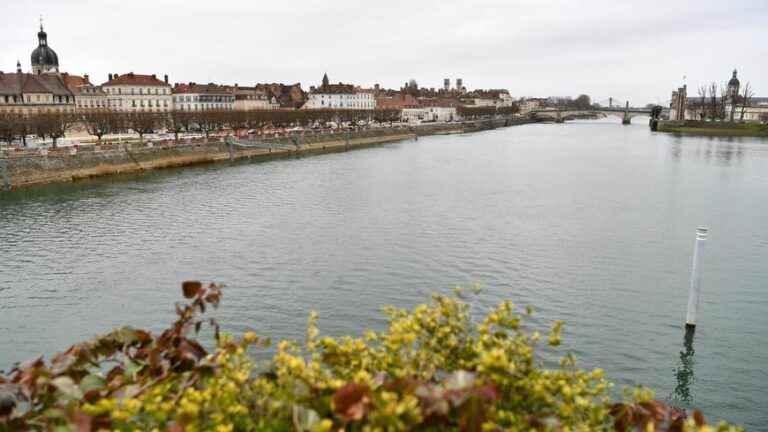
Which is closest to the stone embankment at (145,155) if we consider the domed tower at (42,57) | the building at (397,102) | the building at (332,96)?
the domed tower at (42,57)

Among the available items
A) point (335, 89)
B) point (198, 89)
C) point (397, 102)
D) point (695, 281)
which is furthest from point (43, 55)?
point (695, 281)

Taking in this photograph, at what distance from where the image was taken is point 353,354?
533 centimetres

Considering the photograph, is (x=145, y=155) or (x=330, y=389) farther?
(x=145, y=155)

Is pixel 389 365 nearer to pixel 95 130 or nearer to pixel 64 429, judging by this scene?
pixel 64 429

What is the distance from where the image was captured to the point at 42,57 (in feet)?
368

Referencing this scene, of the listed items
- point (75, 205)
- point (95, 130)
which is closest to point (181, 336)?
point (75, 205)

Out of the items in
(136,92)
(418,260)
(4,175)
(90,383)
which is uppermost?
(136,92)

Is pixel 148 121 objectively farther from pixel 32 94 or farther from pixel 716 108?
pixel 716 108

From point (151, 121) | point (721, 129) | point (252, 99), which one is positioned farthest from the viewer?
point (252, 99)

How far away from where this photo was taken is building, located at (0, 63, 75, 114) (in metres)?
89.9

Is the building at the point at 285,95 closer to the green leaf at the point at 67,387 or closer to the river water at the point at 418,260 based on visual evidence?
the river water at the point at 418,260

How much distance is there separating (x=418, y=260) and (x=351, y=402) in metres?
18.6

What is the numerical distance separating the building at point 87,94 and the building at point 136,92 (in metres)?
1.43

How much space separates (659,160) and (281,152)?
140ft
